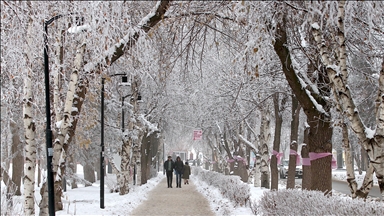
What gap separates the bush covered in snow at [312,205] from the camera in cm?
655

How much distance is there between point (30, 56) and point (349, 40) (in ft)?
18.7

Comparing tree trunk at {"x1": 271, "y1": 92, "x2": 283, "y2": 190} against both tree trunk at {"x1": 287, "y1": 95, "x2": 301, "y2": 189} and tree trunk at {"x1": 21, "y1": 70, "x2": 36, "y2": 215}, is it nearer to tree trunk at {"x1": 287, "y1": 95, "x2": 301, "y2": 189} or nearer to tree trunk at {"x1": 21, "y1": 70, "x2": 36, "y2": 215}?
tree trunk at {"x1": 287, "y1": 95, "x2": 301, "y2": 189}

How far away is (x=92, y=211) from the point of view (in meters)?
14.5

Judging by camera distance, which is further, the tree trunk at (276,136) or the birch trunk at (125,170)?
the birch trunk at (125,170)

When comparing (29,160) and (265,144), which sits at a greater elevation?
(265,144)

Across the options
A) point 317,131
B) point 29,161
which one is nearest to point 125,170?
point 29,161

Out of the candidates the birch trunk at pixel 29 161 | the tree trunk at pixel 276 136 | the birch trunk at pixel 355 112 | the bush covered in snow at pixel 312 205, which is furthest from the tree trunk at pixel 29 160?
the tree trunk at pixel 276 136

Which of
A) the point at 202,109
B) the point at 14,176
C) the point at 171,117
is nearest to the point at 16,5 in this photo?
the point at 14,176

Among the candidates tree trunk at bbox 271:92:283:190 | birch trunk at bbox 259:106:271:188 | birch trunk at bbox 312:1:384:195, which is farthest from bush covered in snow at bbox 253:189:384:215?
birch trunk at bbox 259:106:271:188

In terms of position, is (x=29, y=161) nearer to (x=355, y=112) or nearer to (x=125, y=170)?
(x=355, y=112)

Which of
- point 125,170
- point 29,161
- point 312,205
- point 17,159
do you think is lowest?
point 125,170

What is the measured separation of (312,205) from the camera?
26.4 feet

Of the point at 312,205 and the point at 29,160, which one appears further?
the point at 29,160

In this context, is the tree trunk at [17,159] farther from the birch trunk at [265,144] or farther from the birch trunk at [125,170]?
the birch trunk at [265,144]
